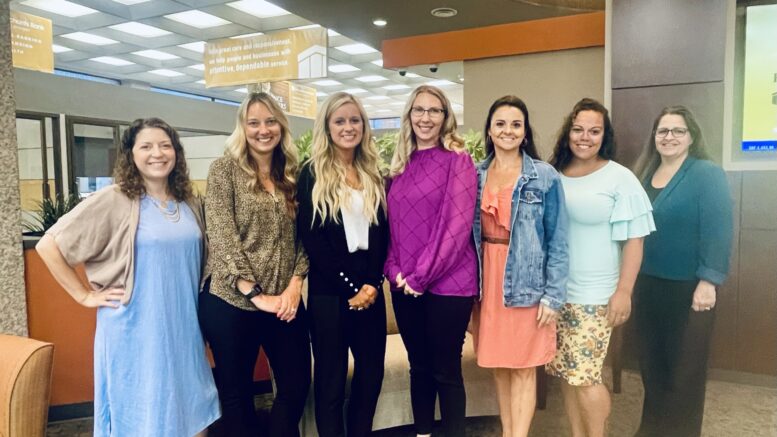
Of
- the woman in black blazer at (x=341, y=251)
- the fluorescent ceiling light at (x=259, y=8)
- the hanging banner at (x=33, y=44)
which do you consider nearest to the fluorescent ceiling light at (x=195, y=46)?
the fluorescent ceiling light at (x=259, y=8)

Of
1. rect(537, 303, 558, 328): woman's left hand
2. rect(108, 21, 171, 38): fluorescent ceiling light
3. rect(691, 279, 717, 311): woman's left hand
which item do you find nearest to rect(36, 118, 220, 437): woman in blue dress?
rect(537, 303, 558, 328): woman's left hand

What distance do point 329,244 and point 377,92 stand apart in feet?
8.15

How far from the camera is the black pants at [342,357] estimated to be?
1.93 m

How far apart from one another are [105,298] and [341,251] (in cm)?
83

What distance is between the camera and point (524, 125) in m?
1.93

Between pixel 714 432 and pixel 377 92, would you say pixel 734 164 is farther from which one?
pixel 377 92

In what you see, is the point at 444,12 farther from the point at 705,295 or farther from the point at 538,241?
the point at 705,295

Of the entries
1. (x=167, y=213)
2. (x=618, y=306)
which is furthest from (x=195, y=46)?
(x=618, y=306)

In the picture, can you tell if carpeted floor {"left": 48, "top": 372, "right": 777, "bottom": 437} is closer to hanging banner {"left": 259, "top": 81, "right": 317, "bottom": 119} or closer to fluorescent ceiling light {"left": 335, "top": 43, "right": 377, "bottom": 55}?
hanging banner {"left": 259, "top": 81, "right": 317, "bottom": 119}

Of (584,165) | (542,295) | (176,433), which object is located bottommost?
(176,433)

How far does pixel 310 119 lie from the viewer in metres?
3.94

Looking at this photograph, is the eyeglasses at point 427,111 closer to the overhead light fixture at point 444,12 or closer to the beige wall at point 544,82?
the beige wall at point 544,82

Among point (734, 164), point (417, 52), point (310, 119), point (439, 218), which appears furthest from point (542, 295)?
point (310, 119)

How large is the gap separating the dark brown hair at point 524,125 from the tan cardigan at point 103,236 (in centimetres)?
132
